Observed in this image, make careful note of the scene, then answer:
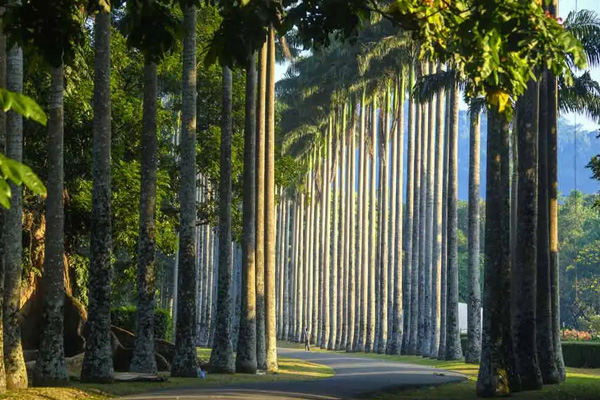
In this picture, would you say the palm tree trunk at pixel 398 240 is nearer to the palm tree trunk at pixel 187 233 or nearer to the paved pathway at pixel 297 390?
the palm tree trunk at pixel 187 233

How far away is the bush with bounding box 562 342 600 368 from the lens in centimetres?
4750

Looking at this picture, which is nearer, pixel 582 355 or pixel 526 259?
pixel 526 259

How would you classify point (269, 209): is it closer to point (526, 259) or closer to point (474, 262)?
point (474, 262)

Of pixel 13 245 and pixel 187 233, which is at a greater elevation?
pixel 187 233

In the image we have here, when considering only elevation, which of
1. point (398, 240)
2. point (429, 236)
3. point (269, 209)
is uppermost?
point (398, 240)

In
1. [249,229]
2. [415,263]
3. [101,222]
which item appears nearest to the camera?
[101,222]

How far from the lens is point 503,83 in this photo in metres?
11.5

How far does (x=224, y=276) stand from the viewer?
33.7 meters

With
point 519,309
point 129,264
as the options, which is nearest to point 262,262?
point 129,264

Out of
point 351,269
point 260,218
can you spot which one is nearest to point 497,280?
point 260,218

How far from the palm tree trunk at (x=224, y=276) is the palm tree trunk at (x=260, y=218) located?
2.53 meters

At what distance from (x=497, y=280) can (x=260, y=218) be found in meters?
13.8

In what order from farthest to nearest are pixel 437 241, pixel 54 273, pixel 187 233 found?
1. pixel 437 241
2. pixel 187 233
3. pixel 54 273

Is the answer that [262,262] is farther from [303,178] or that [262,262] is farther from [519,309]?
[303,178]
